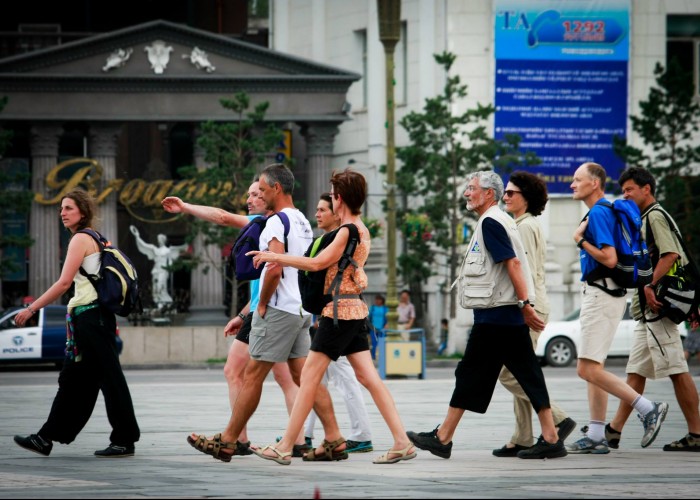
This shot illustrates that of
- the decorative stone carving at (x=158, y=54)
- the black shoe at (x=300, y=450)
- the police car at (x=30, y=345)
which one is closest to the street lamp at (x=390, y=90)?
the police car at (x=30, y=345)

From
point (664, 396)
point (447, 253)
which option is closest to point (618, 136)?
point (447, 253)

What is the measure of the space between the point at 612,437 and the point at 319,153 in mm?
33824

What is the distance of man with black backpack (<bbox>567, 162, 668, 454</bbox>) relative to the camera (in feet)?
36.4

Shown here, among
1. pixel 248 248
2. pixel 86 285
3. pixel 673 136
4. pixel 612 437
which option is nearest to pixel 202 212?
pixel 248 248

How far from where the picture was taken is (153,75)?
43.3 meters

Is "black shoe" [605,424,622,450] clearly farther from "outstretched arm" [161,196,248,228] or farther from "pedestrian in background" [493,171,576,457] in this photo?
"outstretched arm" [161,196,248,228]

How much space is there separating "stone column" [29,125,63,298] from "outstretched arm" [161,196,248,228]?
32780 millimetres

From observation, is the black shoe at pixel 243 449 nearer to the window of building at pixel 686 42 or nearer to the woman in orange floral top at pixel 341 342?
the woman in orange floral top at pixel 341 342

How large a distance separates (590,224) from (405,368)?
14.5 meters

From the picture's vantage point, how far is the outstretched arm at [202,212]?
10.9 metres

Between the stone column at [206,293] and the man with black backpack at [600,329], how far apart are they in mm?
32543

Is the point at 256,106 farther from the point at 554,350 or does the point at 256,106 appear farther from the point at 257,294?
the point at 257,294

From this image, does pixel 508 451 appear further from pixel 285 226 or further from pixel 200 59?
pixel 200 59

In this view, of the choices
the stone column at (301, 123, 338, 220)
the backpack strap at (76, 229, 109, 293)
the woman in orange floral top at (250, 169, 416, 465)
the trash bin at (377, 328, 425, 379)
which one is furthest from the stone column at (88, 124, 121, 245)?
the woman in orange floral top at (250, 169, 416, 465)
